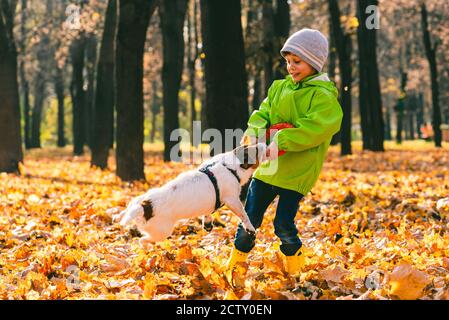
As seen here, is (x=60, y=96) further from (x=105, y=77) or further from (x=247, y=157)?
(x=247, y=157)

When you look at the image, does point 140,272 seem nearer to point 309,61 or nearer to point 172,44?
point 309,61

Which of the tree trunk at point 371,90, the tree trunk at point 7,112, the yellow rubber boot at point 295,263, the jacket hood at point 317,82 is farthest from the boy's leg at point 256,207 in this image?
the tree trunk at point 371,90

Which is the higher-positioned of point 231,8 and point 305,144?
point 231,8

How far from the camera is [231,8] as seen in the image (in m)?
8.26

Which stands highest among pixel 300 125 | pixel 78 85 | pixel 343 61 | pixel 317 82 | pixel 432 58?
pixel 432 58

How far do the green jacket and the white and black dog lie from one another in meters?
0.21

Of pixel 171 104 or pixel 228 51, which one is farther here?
pixel 171 104

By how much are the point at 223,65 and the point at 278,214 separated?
4159mm

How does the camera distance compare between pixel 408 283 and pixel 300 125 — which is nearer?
pixel 408 283

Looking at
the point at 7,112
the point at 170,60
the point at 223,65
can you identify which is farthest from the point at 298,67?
the point at 170,60

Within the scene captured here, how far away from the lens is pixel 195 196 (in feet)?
13.2

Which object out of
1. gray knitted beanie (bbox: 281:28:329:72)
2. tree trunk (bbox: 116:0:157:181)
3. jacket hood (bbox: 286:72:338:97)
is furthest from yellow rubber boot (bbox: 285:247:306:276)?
tree trunk (bbox: 116:0:157:181)

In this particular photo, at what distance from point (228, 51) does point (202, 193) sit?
4.52m
